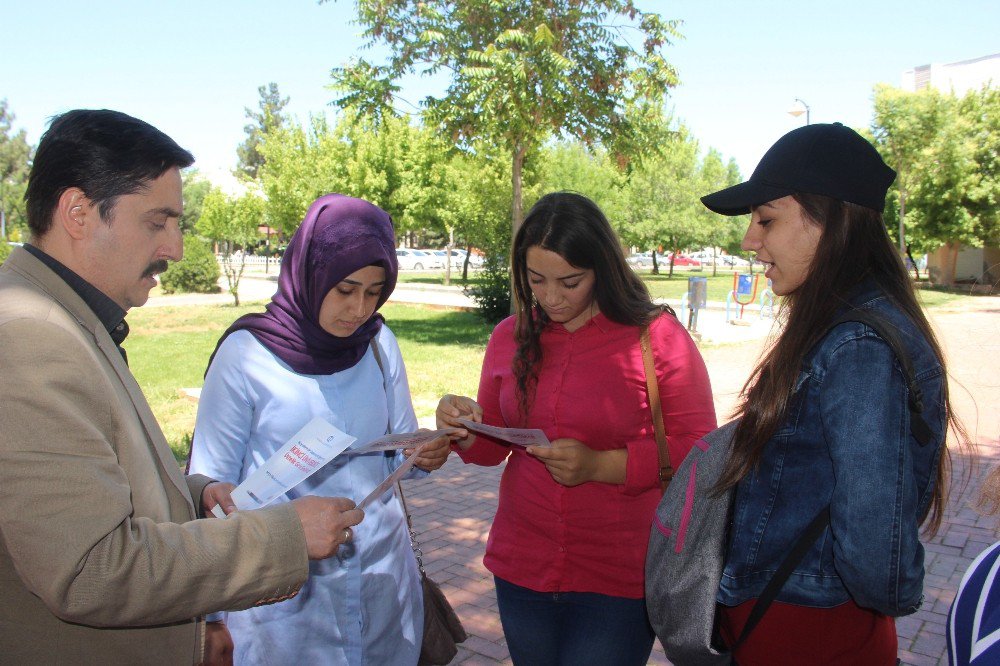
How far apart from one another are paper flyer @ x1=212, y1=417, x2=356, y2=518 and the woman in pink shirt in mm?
644

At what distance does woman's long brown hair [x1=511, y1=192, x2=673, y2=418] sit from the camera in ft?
8.02

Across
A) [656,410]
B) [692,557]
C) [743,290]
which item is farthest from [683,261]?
[692,557]

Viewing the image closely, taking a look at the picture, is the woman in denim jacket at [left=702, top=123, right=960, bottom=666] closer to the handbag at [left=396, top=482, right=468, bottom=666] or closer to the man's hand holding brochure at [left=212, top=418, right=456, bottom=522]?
the man's hand holding brochure at [left=212, top=418, right=456, bottom=522]

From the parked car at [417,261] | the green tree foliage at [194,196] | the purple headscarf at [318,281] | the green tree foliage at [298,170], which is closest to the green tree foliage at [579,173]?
the green tree foliage at [298,170]

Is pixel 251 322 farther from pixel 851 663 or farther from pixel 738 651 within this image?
pixel 851 663

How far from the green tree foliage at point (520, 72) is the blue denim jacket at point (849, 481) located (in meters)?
10.4

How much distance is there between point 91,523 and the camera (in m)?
1.27

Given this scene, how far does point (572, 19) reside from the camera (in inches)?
472

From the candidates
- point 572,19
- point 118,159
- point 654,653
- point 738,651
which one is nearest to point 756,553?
point 738,651

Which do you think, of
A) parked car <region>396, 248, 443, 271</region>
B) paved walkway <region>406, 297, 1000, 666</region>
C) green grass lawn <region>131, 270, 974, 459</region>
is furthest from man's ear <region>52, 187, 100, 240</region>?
parked car <region>396, 248, 443, 271</region>

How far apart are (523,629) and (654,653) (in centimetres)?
195

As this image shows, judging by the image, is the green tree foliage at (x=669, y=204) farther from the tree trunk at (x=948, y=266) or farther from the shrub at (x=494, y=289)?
the shrub at (x=494, y=289)

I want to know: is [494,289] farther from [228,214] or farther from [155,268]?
[155,268]

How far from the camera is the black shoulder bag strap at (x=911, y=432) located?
1.41 meters
